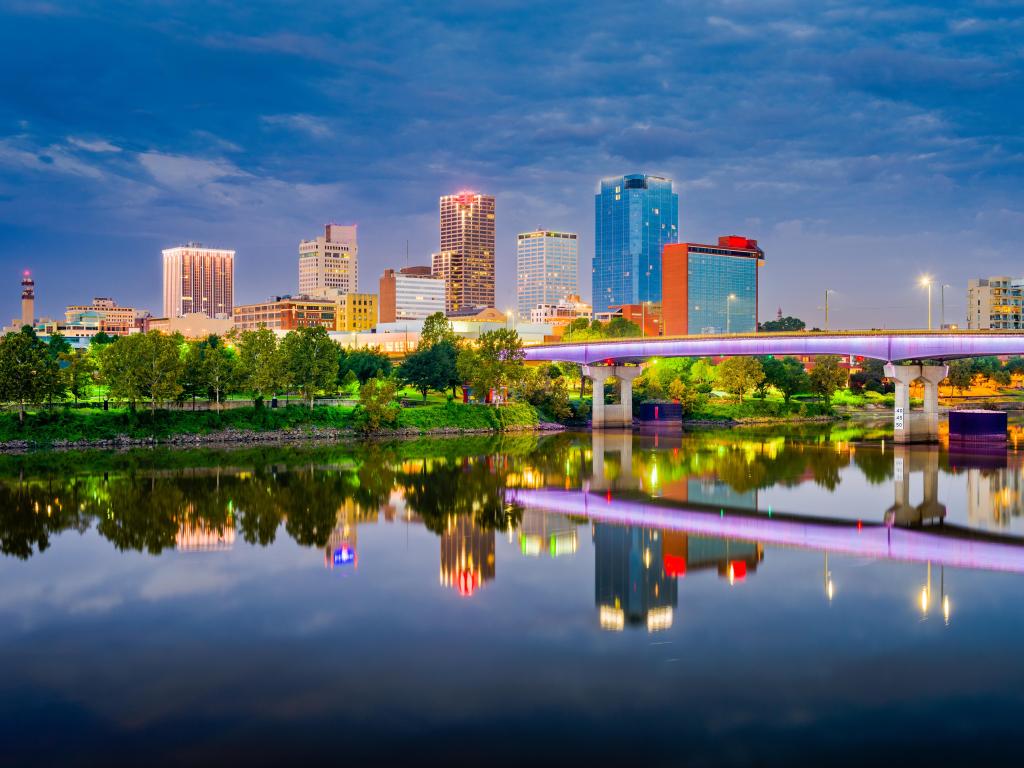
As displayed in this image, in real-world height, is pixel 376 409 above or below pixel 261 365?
below

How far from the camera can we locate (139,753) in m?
16.1

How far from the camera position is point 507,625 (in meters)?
23.8

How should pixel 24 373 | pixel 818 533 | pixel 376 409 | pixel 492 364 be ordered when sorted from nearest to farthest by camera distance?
pixel 818 533 < pixel 24 373 < pixel 376 409 < pixel 492 364

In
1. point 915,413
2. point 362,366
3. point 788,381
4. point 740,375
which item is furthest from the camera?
point 788,381

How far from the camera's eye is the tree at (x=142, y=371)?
75.5m

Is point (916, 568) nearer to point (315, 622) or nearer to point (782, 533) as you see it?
point (782, 533)

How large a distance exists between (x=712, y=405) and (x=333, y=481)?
7654 cm

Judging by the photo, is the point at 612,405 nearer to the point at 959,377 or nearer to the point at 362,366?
the point at 362,366

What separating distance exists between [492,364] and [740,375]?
39.9 meters

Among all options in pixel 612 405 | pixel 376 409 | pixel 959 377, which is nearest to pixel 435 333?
pixel 612 405

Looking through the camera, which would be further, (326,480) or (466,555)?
(326,480)

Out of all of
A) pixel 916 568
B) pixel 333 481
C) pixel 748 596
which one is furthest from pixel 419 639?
pixel 333 481

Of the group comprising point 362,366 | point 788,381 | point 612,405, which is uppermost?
point 362,366

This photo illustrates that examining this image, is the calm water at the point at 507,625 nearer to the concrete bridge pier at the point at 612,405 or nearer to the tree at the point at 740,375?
the concrete bridge pier at the point at 612,405
